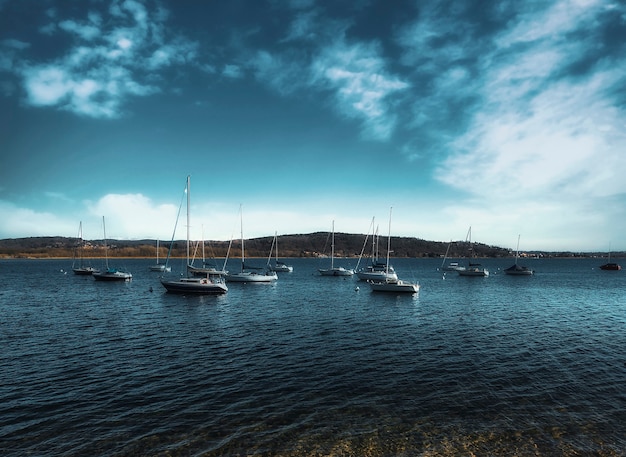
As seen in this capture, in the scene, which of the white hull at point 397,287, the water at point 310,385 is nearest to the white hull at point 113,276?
the water at point 310,385

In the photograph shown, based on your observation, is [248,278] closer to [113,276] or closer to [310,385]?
[113,276]

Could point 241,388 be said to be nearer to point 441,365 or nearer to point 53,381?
point 53,381

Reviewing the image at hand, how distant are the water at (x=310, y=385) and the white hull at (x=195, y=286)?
57.9 ft

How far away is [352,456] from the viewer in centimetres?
1516

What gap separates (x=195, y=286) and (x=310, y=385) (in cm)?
4668

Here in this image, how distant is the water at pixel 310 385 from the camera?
53.7 feet

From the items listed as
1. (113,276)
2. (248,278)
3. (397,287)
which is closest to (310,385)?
(397,287)

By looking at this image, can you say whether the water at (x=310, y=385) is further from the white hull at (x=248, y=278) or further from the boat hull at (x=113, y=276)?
the boat hull at (x=113, y=276)

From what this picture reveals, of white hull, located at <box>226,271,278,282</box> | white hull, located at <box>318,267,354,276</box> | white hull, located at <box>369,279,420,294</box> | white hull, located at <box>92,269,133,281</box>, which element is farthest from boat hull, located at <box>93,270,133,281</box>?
white hull, located at <box>369,279,420,294</box>

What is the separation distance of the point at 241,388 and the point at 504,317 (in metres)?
39.5

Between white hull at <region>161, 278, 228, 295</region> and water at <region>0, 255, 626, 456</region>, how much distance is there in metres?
17.6

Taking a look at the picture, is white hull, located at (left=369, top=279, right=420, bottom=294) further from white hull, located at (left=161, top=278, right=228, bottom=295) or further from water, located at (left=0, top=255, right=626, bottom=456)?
white hull, located at (left=161, top=278, right=228, bottom=295)

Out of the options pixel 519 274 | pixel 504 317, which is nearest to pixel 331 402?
pixel 504 317

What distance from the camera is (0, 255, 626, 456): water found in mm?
16375
